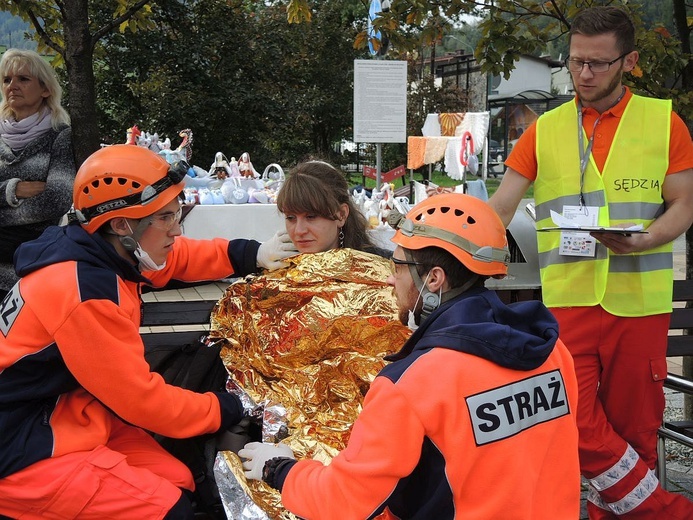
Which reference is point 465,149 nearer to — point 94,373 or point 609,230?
point 609,230

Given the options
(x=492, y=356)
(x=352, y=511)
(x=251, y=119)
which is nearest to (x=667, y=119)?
(x=492, y=356)

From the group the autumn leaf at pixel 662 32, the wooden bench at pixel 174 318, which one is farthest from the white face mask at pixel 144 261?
the autumn leaf at pixel 662 32

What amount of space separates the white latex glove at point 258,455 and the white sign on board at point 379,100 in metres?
6.74

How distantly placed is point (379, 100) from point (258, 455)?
710 centimetres

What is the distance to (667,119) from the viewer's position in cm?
282

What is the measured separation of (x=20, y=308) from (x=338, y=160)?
2030 centimetres

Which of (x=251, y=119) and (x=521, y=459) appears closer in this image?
(x=521, y=459)

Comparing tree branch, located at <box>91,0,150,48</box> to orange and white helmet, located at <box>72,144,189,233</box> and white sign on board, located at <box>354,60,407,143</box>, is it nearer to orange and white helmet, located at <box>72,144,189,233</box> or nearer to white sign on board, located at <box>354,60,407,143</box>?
orange and white helmet, located at <box>72,144,189,233</box>

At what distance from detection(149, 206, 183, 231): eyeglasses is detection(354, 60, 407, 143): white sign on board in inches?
253

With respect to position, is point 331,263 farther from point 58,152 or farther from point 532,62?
point 532,62

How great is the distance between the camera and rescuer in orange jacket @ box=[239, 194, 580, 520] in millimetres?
1574

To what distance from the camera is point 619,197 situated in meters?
2.83

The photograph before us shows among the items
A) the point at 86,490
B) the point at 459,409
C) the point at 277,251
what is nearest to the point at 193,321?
the point at 277,251

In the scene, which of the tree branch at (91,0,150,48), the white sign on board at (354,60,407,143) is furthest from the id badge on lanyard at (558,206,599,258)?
the white sign on board at (354,60,407,143)
